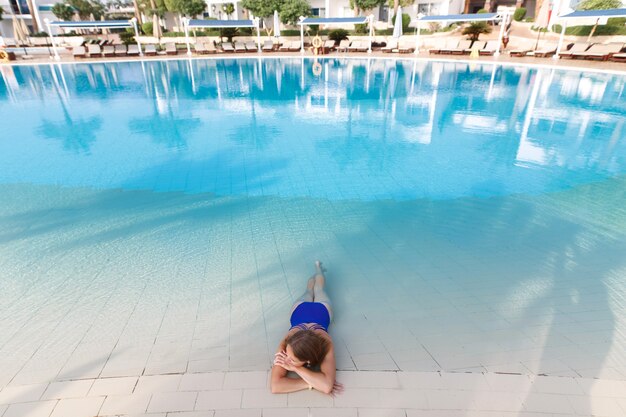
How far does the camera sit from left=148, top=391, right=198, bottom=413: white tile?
2246mm

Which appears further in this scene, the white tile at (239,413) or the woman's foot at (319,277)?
the woman's foot at (319,277)

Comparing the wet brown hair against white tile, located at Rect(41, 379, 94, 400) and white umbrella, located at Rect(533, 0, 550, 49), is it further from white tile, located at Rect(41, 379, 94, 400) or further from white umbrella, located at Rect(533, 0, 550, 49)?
white umbrella, located at Rect(533, 0, 550, 49)

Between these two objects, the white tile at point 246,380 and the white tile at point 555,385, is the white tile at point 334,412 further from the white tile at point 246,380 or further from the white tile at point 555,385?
the white tile at point 555,385

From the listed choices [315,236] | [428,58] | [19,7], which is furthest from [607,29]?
[19,7]

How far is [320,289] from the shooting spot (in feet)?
10.6

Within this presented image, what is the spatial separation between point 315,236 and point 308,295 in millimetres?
1294

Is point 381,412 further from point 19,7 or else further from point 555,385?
point 19,7

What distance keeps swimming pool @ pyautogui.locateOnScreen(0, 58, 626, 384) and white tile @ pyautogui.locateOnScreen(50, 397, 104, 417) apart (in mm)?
229

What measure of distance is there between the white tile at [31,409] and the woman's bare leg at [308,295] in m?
1.73

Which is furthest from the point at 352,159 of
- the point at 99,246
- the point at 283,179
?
the point at 99,246

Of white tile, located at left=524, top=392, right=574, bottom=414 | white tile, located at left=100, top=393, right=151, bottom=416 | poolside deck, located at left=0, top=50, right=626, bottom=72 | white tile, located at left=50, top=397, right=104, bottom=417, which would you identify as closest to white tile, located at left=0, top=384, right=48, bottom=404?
white tile, located at left=50, top=397, right=104, bottom=417

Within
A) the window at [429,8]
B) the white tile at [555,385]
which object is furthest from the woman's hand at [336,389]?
the window at [429,8]

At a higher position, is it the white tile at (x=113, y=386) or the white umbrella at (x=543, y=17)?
the white umbrella at (x=543, y=17)

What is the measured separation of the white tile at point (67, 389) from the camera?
7.74 ft
